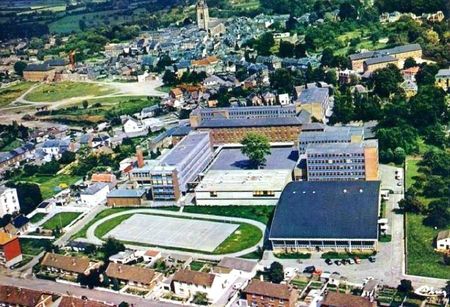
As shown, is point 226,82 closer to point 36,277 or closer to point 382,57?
point 382,57

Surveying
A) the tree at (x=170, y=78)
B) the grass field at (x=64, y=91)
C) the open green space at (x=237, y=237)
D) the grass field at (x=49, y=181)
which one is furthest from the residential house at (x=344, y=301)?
the grass field at (x=64, y=91)

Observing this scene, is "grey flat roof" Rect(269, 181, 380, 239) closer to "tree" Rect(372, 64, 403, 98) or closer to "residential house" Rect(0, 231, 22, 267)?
"residential house" Rect(0, 231, 22, 267)

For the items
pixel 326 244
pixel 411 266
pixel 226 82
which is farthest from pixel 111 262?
pixel 226 82

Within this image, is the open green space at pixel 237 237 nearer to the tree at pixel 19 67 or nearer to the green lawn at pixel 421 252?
the green lawn at pixel 421 252

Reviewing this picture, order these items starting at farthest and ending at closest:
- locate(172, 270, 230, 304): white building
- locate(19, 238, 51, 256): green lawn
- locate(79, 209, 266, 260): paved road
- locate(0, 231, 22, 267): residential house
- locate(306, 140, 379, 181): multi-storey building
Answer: locate(306, 140, 379, 181): multi-storey building
locate(19, 238, 51, 256): green lawn
locate(0, 231, 22, 267): residential house
locate(79, 209, 266, 260): paved road
locate(172, 270, 230, 304): white building

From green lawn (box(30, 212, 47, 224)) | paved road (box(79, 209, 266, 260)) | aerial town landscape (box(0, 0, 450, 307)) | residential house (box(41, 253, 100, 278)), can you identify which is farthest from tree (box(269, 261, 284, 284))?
green lawn (box(30, 212, 47, 224))

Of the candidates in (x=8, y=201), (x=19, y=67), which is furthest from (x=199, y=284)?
(x=19, y=67)
